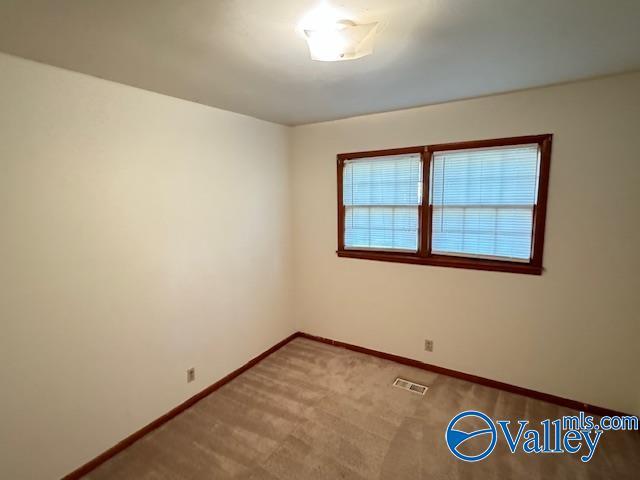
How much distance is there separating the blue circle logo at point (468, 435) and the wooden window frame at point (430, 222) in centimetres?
120

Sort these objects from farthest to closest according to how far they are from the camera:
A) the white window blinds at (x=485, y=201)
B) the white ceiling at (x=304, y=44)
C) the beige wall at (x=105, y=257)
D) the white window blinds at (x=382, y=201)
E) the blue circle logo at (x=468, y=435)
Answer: the white window blinds at (x=382, y=201) → the white window blinds at (x=485, y=201) → the blue circle logo at (x=468, y=435) → the beige wall at (x=105, y=257) → the white ceiling at (x=304, y=44)

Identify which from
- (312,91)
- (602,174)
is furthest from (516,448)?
(312,91)

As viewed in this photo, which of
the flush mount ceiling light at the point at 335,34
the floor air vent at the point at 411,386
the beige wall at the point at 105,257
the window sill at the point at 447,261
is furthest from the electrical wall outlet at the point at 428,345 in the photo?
the flush mount ceiling light at the point at 335,34

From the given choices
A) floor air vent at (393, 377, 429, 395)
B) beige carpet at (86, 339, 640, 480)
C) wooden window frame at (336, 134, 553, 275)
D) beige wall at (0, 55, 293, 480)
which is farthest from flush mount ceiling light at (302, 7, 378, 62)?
floor air vent at (393, 377, 429, 395)

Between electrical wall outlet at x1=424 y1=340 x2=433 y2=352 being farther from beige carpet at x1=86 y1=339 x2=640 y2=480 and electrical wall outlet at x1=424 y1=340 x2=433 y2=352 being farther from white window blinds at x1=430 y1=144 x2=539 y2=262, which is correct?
white window blinds at x1=430 y1=144 x2=539 y2=262

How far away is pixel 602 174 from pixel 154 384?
3743mm

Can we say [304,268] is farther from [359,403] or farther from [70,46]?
[70,46]

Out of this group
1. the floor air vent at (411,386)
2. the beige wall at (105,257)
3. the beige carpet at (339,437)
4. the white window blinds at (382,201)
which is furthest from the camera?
the white window blinds at (382,201)

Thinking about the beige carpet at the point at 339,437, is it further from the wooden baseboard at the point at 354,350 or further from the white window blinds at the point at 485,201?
the white window blinds at the point at 485,201

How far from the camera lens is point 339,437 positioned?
2299mm

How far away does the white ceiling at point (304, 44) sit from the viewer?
131 centimetres

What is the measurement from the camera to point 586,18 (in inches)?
55.7

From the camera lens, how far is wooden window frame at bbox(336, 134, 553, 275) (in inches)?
97.9

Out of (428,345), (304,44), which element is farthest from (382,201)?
(304,44)
